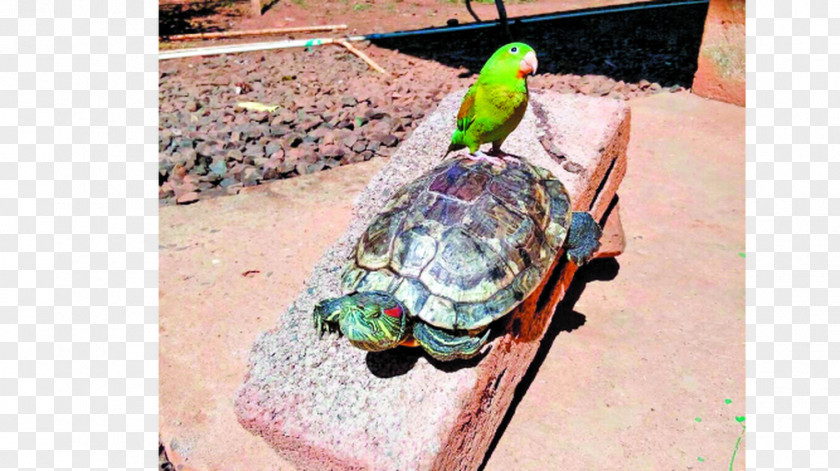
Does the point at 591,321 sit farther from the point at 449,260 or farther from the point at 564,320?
the point at 449,260

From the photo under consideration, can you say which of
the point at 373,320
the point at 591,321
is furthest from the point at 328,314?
the point at 591,321

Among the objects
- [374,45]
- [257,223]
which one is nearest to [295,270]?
[257,223]

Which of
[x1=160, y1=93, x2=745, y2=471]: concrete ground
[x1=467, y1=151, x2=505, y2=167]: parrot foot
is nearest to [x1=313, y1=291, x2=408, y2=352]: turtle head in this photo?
[x1=160, y1=93, x2=745, y2=471]: concrete ground

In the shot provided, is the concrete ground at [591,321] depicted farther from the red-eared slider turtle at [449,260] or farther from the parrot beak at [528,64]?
the parrot beak at [528,64]

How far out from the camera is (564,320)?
453 centimetres

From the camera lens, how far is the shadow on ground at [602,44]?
9.23m

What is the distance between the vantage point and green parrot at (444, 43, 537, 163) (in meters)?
3.41

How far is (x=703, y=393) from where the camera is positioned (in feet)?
12.8

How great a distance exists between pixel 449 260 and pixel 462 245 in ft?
0.37

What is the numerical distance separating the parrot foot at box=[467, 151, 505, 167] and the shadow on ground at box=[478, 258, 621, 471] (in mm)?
1175

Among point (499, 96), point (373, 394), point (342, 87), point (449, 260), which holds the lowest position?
point (342, 87)

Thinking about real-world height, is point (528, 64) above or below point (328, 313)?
above

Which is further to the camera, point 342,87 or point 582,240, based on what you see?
point 342,87

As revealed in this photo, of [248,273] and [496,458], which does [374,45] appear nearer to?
[248,273]
